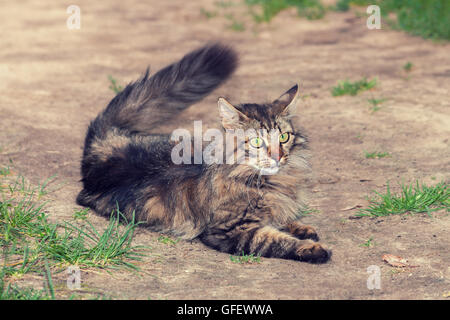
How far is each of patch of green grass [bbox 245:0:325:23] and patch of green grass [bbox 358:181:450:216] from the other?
575cm

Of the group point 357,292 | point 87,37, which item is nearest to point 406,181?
point 357,292

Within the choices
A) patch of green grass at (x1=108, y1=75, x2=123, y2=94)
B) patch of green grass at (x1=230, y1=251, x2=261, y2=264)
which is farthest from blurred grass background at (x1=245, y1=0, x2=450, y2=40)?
Result: patch of green grass at (x1=230, y1=251, x2=261, y2=264)

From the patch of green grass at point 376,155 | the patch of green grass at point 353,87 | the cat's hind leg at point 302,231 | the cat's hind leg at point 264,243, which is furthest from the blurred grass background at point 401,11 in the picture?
the cat's hind leg at point 264,243

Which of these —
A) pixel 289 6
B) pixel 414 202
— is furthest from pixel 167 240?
pixel 289 6

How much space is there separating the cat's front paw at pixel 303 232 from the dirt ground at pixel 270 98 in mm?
115

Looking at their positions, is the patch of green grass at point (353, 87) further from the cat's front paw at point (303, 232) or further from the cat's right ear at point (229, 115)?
the cat's right ear at point (229, 115)

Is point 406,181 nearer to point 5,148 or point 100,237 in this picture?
point 100,237

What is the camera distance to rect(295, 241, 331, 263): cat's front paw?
12.2 ft

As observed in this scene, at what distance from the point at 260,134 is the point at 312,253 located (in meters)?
0.89

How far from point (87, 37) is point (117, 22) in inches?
40.5

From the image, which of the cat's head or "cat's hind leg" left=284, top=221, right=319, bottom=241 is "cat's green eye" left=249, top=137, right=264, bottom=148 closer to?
the cat's head

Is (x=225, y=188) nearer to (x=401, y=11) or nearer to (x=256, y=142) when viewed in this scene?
(x=256, y=142)

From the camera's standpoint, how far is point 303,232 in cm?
412

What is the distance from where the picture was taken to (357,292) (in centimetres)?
321
